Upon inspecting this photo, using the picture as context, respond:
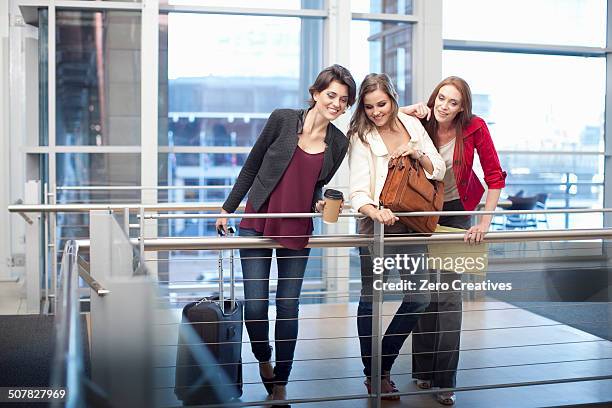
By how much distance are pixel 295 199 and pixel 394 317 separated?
0.63 m

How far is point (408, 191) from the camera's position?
3.34 metres

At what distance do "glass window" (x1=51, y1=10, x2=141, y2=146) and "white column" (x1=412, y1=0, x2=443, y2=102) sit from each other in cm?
230

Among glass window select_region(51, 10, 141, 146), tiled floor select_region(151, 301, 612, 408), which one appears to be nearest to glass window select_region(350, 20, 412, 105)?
glass window select_region(51, 10, 141, 146)

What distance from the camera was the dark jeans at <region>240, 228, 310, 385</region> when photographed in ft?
11.3

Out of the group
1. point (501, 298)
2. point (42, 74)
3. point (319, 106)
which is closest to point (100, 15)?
point (42, 74)

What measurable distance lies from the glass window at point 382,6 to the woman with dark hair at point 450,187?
12.1ft

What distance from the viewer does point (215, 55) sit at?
7.03m

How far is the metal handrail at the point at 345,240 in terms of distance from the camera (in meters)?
3.27

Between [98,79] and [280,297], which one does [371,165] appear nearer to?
[280,297]

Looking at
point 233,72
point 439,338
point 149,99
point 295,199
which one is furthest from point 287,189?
point 233,72

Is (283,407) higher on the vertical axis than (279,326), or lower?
lower

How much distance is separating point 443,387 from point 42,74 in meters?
4.52

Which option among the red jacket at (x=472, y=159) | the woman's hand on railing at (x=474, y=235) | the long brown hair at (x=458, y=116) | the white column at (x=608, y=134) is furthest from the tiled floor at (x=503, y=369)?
the white column at (x=608, y=134)

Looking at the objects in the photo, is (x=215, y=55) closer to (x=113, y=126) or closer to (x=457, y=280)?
(x=113, y=126)
